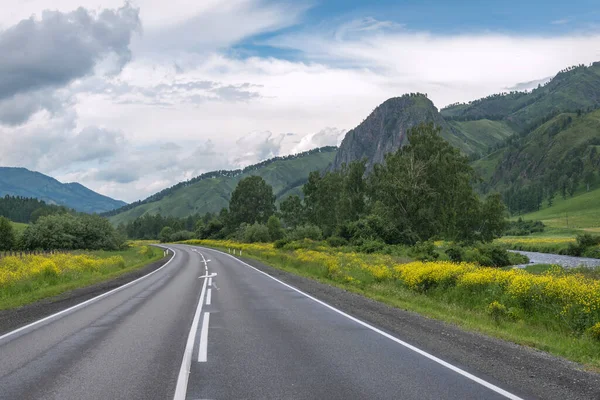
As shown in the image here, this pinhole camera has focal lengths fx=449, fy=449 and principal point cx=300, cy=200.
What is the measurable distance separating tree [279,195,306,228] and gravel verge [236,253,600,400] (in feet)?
245

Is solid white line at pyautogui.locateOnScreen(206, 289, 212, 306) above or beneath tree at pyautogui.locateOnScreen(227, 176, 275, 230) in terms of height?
beneath

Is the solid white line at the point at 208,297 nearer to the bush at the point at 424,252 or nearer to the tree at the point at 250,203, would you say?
the bush at the point at 424,252

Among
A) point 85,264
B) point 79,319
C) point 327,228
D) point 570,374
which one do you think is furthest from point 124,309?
point 327,228

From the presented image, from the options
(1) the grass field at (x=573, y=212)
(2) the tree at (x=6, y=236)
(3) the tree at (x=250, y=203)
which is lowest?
(1) the grass field at (x=573, y=212)

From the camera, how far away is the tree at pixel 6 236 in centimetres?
6019

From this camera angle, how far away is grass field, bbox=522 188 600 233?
126 m

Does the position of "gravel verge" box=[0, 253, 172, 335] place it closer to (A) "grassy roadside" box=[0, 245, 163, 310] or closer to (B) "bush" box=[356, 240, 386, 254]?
(A) "grassy roadside" box=[0, 245, 163, 310]

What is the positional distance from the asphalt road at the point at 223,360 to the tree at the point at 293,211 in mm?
74364

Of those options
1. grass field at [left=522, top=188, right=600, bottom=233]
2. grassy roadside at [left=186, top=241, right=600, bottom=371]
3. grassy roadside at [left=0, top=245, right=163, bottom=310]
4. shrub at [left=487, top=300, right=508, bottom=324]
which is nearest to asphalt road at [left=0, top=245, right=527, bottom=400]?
grassy roadside at [left=186, top=241, right=600, bottom=371]

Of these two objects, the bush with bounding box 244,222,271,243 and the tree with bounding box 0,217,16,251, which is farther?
the bush with bounding box 244,222,271,243

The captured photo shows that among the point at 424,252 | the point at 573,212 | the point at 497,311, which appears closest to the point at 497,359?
the point at 497,311

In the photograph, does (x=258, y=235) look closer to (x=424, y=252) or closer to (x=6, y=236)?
(x=6, y=236)

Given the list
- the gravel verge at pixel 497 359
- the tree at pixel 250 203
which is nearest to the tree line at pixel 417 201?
the tree at pixel 250 203

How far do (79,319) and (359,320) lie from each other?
769cm
